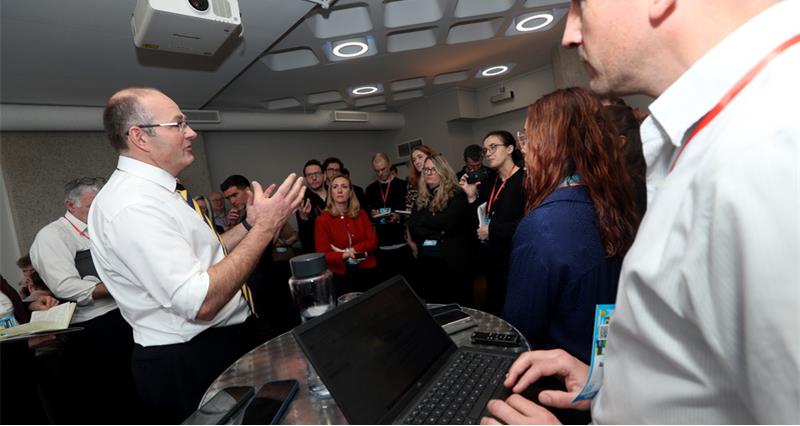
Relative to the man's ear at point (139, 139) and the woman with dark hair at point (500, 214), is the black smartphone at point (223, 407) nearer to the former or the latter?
the man's ear at point (139, 139)

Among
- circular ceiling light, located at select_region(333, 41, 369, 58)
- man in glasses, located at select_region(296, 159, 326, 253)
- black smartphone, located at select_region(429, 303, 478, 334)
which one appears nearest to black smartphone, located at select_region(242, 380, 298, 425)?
black smartphone, located at select_region(429, 303, 478, 334)

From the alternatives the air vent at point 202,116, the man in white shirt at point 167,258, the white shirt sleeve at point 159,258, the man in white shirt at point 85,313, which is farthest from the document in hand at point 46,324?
the air vent at point 202,116

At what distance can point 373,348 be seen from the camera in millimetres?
853

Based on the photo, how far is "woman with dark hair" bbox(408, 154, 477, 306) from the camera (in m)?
3.23

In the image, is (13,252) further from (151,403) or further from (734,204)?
(734,204)

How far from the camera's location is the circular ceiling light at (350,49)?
4.29 meters

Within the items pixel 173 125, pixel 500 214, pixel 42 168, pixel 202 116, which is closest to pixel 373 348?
pixel 173 125

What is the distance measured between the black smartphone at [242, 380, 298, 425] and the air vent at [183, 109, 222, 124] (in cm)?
522

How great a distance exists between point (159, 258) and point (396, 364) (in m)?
0.79

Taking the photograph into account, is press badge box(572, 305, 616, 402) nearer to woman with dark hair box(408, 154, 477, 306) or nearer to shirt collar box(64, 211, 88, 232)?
woman with dark hair box(408, 154, 477, 306)

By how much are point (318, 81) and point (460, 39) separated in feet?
6.50

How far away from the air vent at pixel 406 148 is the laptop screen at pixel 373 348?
716cm

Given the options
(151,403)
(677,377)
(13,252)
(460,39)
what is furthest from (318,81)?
(677,377)

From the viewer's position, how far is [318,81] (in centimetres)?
544
